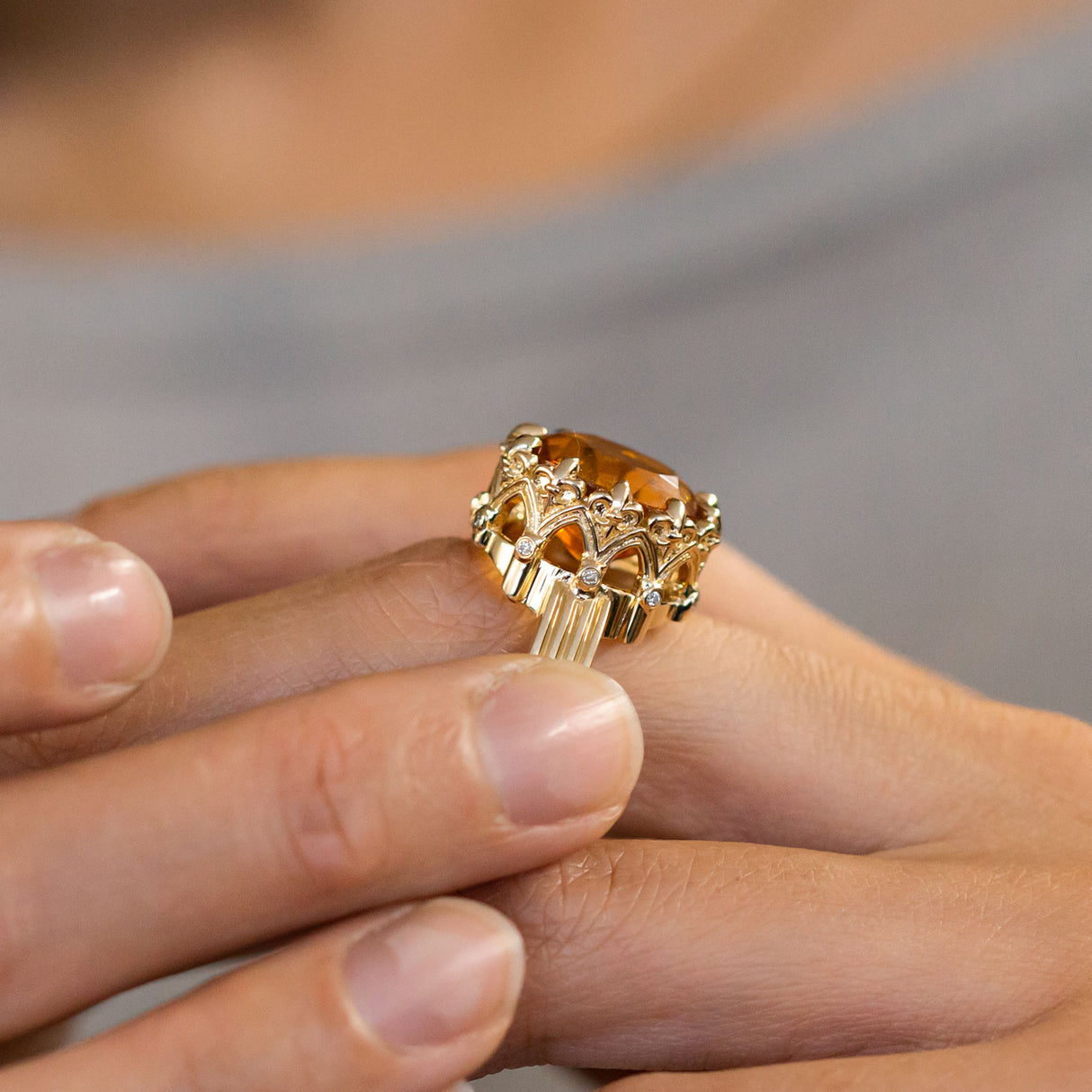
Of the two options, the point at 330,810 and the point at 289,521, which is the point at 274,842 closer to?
the point at 330,810

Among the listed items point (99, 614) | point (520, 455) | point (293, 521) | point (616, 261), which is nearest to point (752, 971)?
point (520, 455)

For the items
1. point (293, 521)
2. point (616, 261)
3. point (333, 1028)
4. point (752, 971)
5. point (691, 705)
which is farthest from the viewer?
point (616, 261)

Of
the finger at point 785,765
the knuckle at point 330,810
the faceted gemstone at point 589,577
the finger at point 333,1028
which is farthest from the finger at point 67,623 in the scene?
the finger at point 785,765

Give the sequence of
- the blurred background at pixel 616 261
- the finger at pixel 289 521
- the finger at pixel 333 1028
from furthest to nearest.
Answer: the blurred background at pixel 616 261, the finger at pixel 289 521, the finger at pixel 333 1028

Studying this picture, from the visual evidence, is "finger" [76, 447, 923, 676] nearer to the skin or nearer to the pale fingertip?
the pale fingertip

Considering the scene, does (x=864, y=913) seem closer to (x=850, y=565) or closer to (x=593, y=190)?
(x=850, y=565)

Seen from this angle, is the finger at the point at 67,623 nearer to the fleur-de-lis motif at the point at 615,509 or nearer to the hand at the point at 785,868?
the hand at the point at 785,868

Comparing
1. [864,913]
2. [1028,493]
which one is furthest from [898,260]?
[864,913]
